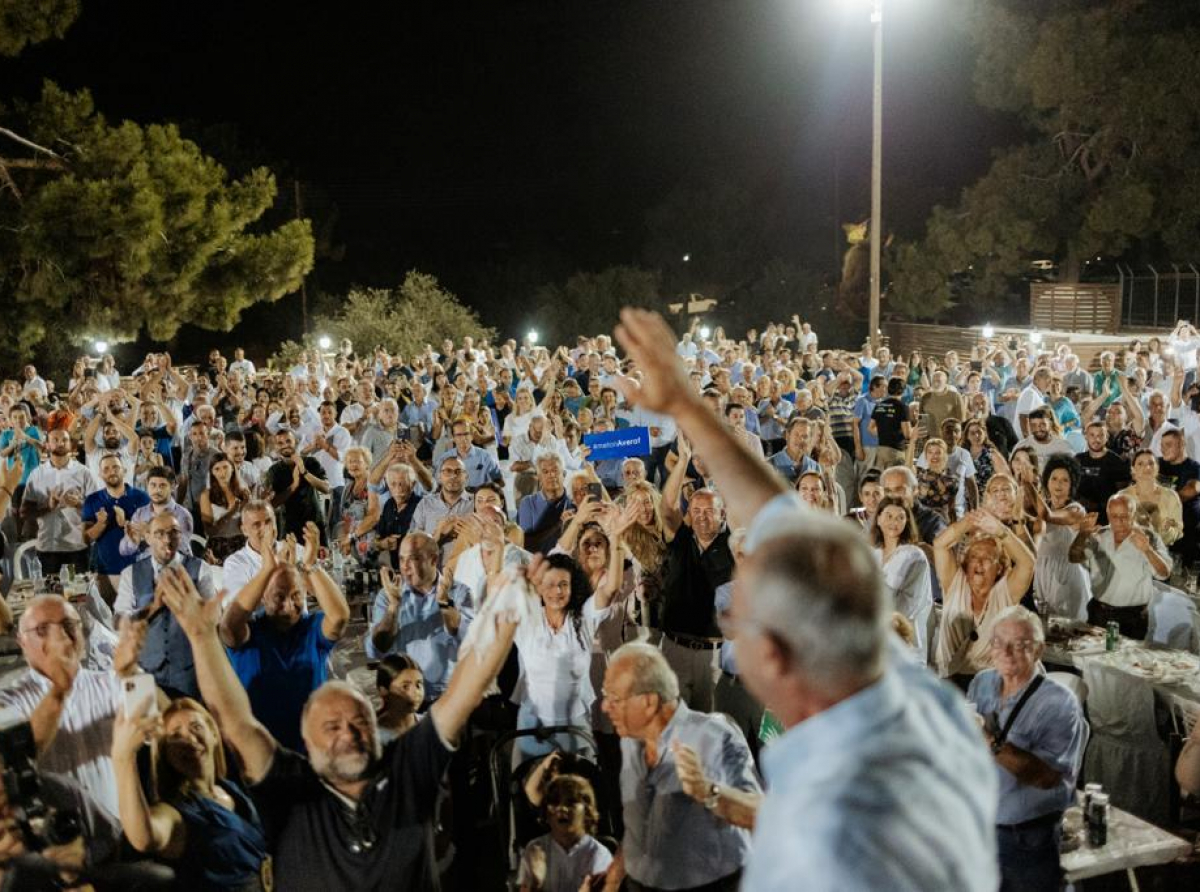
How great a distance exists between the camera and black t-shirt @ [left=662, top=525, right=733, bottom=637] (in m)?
6.23

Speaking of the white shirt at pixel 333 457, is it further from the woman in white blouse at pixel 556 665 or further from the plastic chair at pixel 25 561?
the woman in white blouse at pixel 556 665

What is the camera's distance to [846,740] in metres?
1.39

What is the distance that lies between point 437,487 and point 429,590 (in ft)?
8.61

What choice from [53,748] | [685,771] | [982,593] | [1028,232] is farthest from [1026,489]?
[1028,232]

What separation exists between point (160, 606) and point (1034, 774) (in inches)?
160

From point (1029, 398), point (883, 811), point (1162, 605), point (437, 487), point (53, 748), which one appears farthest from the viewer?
point (1029, 398)

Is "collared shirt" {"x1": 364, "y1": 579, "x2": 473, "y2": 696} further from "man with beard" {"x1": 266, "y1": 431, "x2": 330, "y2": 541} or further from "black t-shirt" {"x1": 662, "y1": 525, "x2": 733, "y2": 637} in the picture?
"man with beard" {"x1": 266, "y1": 431, "x2": 330, "y2": 541}

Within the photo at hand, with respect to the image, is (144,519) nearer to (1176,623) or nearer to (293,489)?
(293,489)

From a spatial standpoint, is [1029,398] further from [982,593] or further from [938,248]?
[938,248]

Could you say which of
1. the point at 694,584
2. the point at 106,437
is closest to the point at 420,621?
the point at 694,584

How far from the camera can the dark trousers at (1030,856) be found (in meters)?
4.03

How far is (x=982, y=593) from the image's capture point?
5.75 metres

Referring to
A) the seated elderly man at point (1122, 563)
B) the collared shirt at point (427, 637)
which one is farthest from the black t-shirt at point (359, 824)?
the seated elderly man at point (1122, 563)

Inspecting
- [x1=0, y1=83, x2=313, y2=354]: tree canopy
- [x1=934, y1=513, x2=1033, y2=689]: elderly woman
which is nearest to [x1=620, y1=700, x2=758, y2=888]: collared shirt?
A: [x1=934, y1=513, x2=1033, y2=689]: elderly woman
